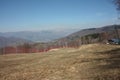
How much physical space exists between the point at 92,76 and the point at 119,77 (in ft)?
4.07

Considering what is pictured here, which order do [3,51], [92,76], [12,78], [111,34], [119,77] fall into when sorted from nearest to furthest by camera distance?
1. [119,77]
2. [92,76]
3. [12,78]
4. [3,51]
5. [111,34]

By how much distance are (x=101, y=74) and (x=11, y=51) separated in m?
33.4

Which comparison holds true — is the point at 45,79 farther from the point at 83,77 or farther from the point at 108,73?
the point at 108,73

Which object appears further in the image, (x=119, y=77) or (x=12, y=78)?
(x=12, y=78)

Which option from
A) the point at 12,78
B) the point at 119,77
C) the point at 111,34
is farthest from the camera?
the point at 111,34

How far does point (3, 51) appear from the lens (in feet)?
134

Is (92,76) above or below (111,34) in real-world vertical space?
below

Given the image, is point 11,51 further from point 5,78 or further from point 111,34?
point 5,78

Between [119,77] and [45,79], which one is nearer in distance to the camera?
[119,77]

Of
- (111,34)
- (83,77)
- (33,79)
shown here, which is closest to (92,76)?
(83,77)

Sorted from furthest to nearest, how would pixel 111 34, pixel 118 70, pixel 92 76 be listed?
pixel 111 34 < pixel 118 70 < pixel 92 76

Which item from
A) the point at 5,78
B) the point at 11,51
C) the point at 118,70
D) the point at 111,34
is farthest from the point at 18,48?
the point at 118,70

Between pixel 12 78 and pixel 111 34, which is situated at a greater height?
pixel 111 34

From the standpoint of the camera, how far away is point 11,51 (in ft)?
134
